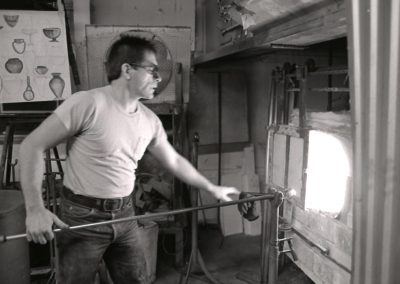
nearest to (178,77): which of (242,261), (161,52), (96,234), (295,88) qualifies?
(161,52)

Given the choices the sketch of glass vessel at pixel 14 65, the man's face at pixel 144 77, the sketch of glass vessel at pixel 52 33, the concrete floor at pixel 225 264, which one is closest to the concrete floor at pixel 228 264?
the concrete floor at pixel 225 264

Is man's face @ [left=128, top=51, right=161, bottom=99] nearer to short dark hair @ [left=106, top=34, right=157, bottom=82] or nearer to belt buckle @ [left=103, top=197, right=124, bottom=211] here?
short dark hair @ [left=106, top=34, right=157, bottom=82]

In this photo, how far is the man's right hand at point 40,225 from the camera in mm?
1744

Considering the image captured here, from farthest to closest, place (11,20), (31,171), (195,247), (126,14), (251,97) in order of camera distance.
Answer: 1. (251,97)
2. (126,14)
3. (195,247)
4. (11,20)
5. (31,171)

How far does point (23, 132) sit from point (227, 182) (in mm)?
2601

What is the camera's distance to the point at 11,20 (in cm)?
356

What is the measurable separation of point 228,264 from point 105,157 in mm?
2426

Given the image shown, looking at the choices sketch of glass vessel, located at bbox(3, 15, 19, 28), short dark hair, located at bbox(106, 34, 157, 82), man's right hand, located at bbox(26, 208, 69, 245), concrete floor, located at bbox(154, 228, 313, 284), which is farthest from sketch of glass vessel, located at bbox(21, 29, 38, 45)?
concrete floor, located at bbox(154, 228, 313, 284)

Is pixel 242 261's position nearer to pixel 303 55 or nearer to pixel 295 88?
pixel 295 88

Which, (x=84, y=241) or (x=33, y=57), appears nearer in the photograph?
(x=84, y=241)

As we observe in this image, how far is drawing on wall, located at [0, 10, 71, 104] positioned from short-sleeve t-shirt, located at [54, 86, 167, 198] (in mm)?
1654

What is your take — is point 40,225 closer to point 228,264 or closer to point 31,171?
point 31,171

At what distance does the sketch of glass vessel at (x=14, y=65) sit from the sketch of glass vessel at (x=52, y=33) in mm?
359

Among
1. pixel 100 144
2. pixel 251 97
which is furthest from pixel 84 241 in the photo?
pixel 251 97
